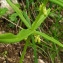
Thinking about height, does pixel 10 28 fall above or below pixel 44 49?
above

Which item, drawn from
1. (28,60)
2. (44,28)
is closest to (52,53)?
(28,60)

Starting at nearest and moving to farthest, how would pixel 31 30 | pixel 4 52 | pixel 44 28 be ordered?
1. pixel 31 30
2. pixel 4 52
3. pixel 44 28

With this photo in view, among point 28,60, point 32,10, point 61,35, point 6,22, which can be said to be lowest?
point 28,60

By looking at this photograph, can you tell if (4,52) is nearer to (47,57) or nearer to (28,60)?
(28,60)

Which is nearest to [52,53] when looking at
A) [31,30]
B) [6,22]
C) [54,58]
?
[54,58]

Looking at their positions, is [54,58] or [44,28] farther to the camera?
[44,28]

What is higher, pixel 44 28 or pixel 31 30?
pixel 44 28

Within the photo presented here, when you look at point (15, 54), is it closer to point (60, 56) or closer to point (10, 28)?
point (10, 28)

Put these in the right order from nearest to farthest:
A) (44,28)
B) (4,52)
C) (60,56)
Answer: (4,52), (60,56), (44,28)

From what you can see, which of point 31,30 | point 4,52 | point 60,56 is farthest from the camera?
point 60,56
